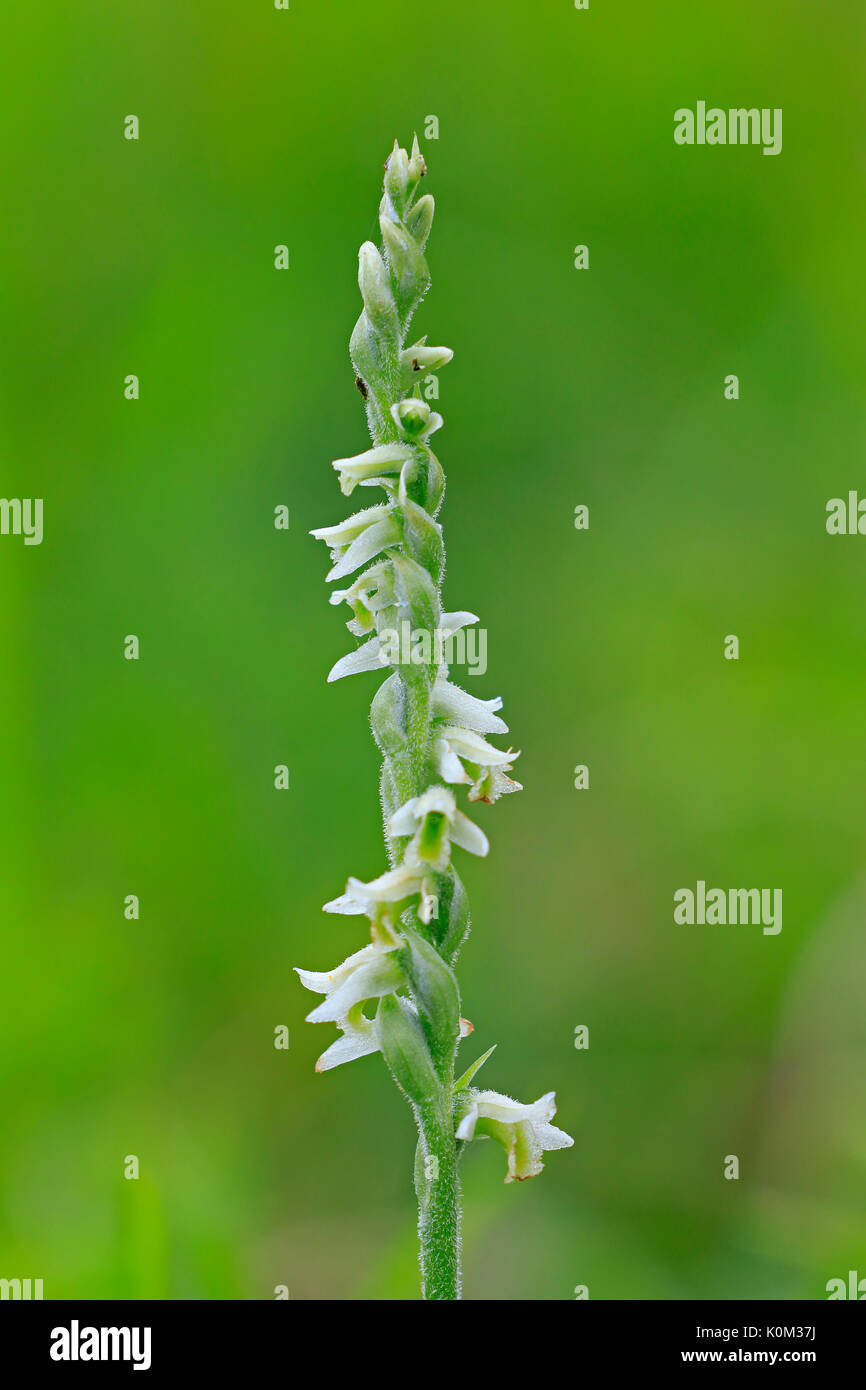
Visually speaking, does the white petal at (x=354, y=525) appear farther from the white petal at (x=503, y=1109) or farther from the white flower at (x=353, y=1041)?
the white petal at (x=503, y=1109)

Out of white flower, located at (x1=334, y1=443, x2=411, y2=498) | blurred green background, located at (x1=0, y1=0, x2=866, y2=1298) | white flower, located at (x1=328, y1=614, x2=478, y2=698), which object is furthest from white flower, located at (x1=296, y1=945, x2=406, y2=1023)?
blurred green background, located at (x1=0, y1=0, x2=866, y2=1298)

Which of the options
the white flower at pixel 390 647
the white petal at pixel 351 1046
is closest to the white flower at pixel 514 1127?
the white petal at pixel 351 1046

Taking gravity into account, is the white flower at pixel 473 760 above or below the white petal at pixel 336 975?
above

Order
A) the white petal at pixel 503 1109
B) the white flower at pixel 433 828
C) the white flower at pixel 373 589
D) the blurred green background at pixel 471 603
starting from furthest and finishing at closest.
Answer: the blurred green background at pixel 471 603 < the white flower at pixel 373 589 < the white petal at pixel 503 1109 < the white flower at pixel 433 828

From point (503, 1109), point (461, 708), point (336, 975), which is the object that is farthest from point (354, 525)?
point (503, 1109)

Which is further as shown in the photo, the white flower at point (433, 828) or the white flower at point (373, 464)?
the white flower at point (373, 464)
